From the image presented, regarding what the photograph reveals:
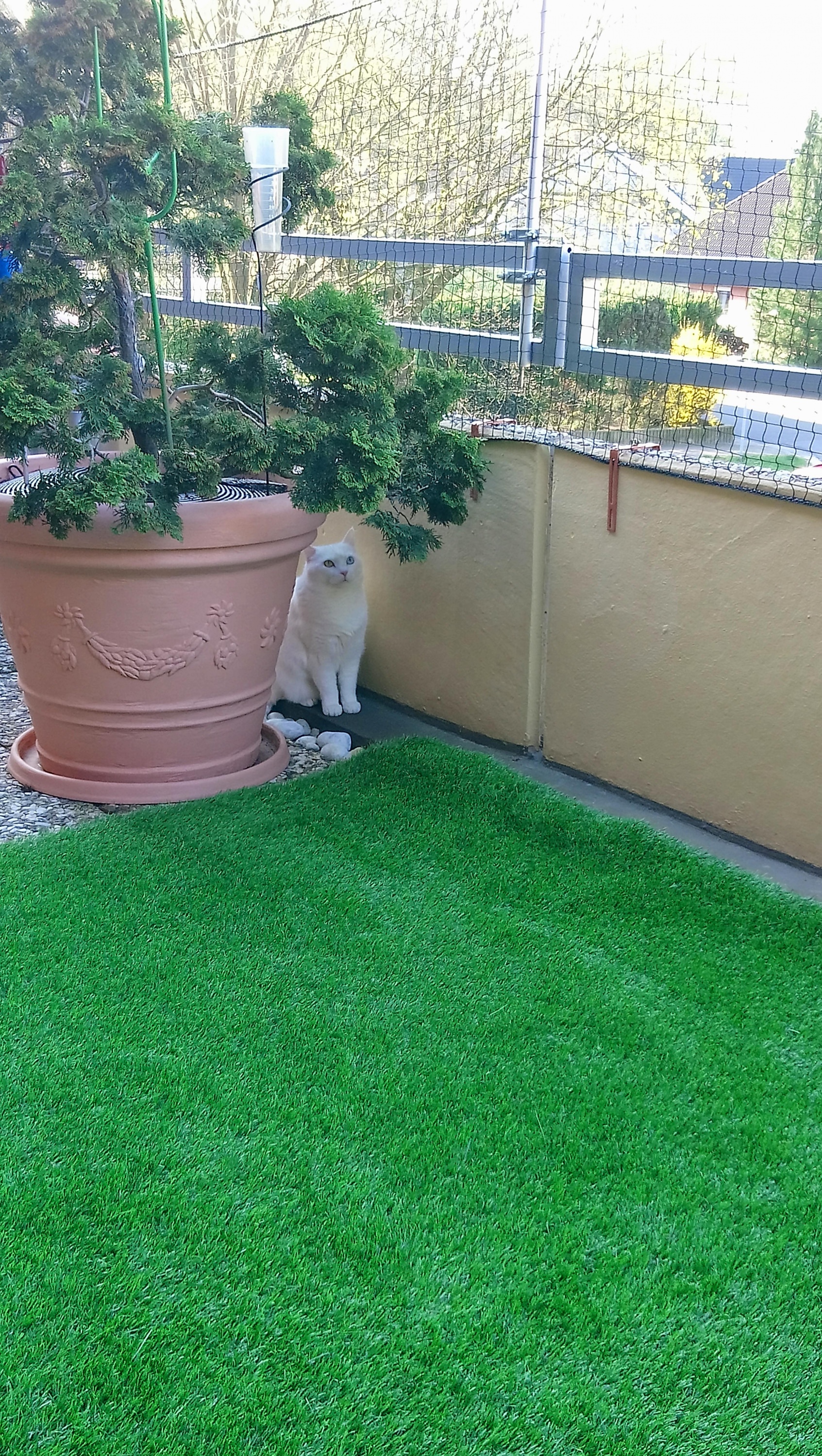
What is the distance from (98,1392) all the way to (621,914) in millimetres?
1351

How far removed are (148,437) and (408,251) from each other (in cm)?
109

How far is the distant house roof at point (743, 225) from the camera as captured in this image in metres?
2.44

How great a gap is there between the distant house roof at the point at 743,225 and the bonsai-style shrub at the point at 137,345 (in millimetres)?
661

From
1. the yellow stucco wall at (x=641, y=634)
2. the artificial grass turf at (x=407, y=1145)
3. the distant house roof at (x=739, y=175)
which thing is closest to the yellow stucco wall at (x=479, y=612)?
the yellow stucco wall at (x=641, y=634)

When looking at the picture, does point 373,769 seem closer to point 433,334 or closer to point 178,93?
point 433,334

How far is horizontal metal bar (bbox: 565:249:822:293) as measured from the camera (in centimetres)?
236

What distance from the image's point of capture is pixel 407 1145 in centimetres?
168

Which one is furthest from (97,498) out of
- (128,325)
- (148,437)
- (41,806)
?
(41,806)

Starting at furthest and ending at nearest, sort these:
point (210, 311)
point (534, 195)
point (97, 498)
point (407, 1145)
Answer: point (210, 311), point (534, 195), point (97, 498), point (407, 1145)

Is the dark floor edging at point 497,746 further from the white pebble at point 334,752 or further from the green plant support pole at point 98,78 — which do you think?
the green plant support pole at point 98,78

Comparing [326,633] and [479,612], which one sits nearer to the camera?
[479,612]

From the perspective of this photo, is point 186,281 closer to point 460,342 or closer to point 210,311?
point 210,311

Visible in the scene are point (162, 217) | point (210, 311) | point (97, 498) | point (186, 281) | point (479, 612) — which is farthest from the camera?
point (186, 281)

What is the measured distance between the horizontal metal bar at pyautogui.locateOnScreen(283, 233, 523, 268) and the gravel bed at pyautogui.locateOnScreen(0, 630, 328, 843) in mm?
1449
